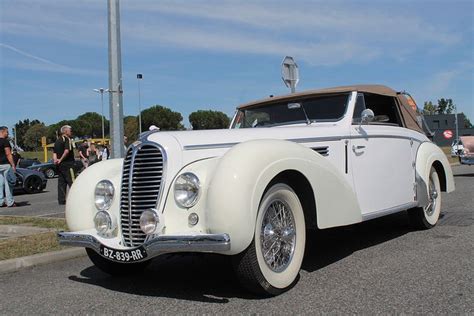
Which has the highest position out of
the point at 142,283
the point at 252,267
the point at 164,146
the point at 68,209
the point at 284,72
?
the point at 284,72

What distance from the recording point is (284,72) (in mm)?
8977

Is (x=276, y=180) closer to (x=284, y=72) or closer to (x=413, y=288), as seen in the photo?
(x=413, y=288)

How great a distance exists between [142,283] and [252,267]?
1.36m

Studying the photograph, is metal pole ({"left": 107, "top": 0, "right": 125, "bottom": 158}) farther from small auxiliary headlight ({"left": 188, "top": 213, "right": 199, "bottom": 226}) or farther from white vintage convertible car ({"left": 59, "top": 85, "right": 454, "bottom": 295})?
small auxiliary headlight ({"left": 188, "top": 213, "right": 199, "bottom": 226})

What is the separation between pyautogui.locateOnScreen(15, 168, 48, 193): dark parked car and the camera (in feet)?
53.0

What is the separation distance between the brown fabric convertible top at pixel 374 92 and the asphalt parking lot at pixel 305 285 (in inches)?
65.9

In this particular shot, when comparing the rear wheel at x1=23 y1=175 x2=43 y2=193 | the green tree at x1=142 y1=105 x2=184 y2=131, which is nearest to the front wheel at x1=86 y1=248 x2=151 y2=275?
the rear wheel at x1=23 y1=175 x2=43 y2=193

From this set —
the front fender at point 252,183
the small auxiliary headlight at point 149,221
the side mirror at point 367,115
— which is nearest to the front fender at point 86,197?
the small auxiliary headlight at point 149,221

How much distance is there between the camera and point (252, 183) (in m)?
3.86

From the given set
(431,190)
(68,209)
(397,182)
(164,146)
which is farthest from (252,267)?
(431,190)

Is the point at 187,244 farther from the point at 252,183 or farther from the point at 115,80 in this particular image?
the point at 115,80

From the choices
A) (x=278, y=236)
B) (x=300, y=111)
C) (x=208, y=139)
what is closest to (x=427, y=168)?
(x=300, y=111)

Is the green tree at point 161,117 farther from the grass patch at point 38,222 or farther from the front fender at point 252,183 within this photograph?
the front fender at point 252,183

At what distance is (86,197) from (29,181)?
12.6 metres
